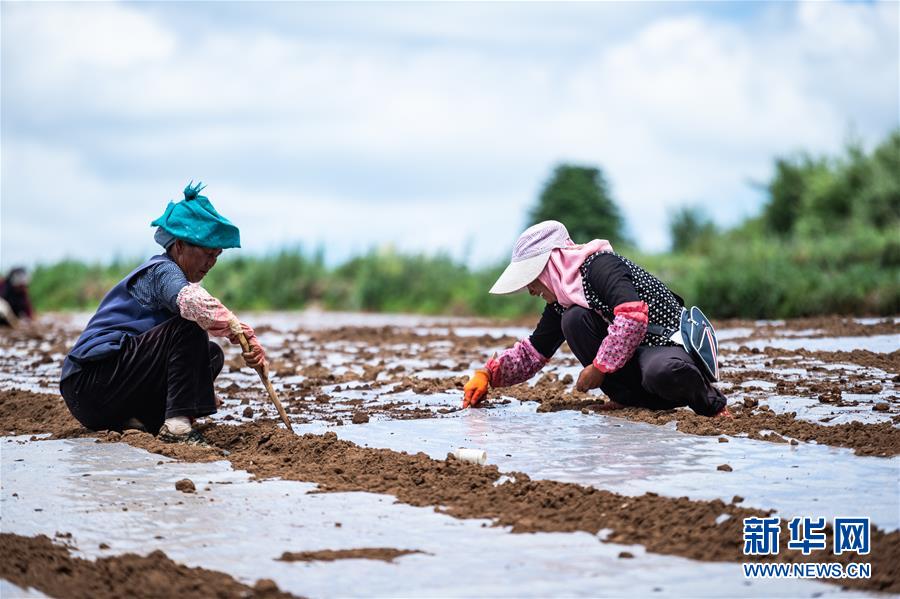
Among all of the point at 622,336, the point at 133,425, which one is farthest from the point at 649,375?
the point at 133,425

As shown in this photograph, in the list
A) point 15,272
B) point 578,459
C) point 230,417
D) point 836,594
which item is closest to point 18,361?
point 230,417

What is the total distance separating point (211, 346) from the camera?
4738 millimetres

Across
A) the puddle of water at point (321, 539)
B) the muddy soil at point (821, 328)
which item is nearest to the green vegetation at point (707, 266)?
the muddy soil at point (821, 328)

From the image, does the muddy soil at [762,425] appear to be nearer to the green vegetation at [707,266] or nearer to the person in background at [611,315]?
the person in background at [611,315]

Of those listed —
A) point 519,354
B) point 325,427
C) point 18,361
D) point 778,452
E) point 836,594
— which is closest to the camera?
point 836,594

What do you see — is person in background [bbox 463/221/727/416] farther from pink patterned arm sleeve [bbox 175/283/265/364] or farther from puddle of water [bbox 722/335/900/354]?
puddle of water [bbox 722/335/900/354]

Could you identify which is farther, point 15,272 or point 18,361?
point 15,272

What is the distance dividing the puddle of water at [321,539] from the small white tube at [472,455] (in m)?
0.47

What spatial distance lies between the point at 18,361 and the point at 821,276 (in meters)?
9.06

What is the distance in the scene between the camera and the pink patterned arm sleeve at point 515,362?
496 centimetres

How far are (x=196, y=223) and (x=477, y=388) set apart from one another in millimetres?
1488

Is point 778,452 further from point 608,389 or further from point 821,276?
point 821,276

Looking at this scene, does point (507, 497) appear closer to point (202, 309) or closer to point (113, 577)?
point (113, 577)

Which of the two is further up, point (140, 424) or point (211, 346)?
point (211, 346)
